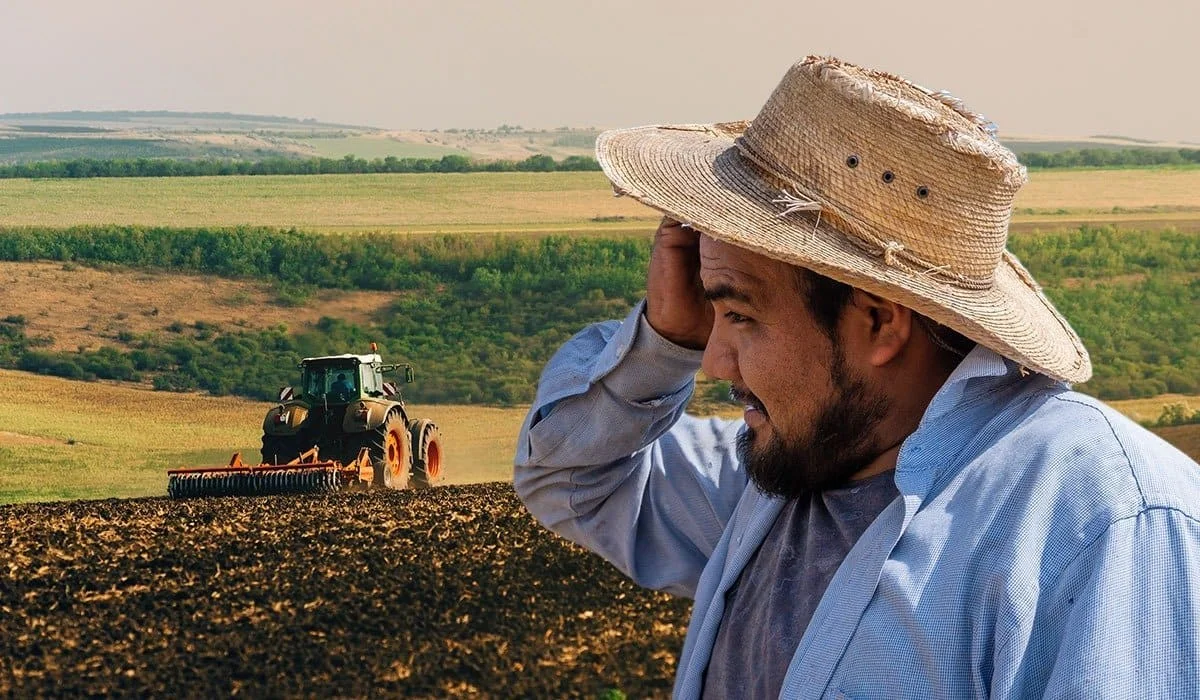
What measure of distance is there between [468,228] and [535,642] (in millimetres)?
8798

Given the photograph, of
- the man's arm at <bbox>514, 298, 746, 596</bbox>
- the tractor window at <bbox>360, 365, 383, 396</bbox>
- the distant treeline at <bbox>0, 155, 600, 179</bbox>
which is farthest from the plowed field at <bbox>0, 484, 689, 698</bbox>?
the distant treeline at <bbox>0, 155, 600, 179</bbox>

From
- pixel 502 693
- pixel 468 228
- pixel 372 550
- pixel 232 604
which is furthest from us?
pixel 468 228

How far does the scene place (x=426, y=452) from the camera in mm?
13086

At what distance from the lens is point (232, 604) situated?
32.3ft

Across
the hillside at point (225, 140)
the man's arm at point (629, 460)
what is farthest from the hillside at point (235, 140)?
the man's arm at point (629, 460)

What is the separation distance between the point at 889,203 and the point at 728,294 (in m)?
0.24

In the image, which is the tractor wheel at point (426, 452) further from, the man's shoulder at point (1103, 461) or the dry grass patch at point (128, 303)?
the man's shoulder at point (1103, 461)

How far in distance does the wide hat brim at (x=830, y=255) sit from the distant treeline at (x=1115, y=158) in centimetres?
2239

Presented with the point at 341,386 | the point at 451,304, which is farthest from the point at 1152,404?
the point at 341,386

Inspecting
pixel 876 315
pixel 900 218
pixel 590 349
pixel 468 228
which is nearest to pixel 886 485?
pixel 876 315

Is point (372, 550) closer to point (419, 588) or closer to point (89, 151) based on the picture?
point (419, 588)

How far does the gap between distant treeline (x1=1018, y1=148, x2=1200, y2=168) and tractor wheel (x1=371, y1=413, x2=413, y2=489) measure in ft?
45.7

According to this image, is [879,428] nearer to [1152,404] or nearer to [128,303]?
[128,303]

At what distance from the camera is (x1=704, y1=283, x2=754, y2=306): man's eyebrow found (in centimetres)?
172
